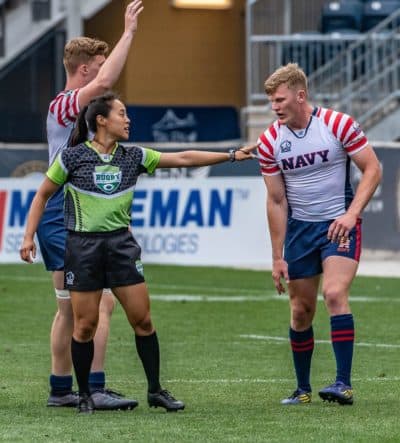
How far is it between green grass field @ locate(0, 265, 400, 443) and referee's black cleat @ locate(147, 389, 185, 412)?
0.26 ft

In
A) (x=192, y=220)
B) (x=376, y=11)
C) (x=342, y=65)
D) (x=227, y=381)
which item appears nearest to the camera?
(x=227, y=381)

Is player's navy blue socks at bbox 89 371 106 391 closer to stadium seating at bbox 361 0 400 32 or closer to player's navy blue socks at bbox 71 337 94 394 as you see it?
player's navy blue socks at bbox 71 337 94 394

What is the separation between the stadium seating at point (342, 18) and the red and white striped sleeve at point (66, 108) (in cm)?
2032

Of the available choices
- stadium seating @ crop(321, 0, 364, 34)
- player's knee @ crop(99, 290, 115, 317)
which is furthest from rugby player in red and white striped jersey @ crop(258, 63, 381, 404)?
stadium seating @ crop(321, 0, 364, 34)

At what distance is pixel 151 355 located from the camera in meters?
8.58

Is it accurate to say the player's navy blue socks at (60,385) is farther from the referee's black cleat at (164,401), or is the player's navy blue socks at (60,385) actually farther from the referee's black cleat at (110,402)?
the referee's black cleat at (164,401)

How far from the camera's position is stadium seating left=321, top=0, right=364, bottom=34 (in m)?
28.9

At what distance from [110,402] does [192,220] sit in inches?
477

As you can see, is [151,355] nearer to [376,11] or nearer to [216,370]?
[216,370]

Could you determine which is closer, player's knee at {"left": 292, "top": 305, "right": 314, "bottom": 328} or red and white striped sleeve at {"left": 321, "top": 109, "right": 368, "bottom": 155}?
red and white striped sleeve at {"left": 321, "top": 109, "right": 368, "bottom": 155}

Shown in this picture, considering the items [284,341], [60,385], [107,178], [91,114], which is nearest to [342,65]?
[284,341]

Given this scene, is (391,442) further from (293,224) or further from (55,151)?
(55,151)

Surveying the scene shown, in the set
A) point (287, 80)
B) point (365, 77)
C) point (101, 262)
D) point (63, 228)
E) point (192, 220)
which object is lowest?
point (192, 220)

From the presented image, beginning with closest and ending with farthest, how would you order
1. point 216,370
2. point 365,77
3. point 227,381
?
point 227,381 → point 216,370 → point 365,77
